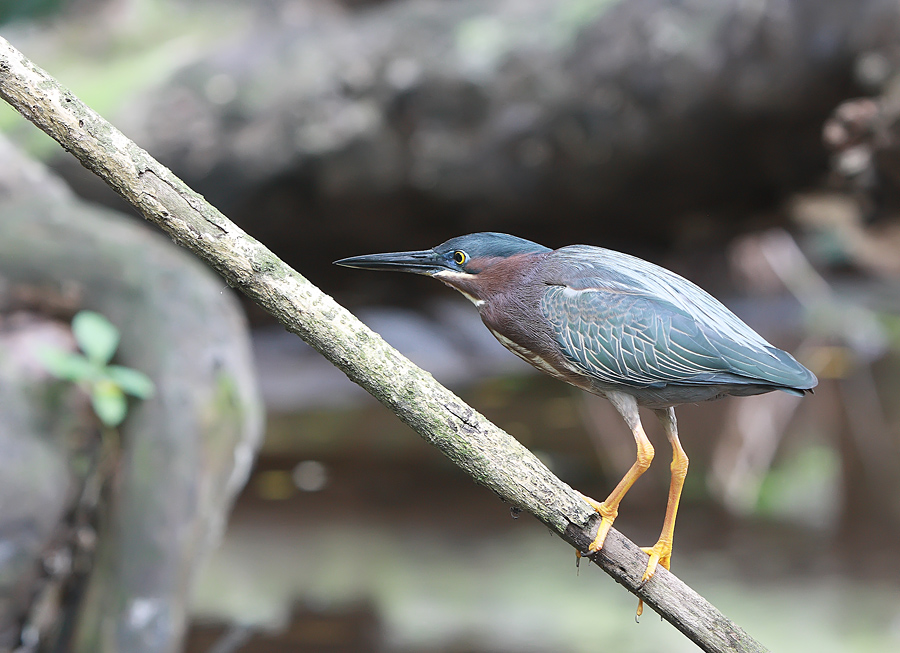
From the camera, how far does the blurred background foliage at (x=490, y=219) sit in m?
2.85

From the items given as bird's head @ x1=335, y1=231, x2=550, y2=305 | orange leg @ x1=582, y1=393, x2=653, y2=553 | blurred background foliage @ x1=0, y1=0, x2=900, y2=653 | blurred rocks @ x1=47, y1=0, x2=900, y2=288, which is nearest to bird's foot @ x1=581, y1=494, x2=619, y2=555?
orange leg @ x1=582, y1=393, x2=653, y2=553

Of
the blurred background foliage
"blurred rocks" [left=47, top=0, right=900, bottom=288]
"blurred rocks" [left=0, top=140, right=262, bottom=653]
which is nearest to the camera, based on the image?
"blurred rocks" [left=0, top=140, right=262, bottom=653]

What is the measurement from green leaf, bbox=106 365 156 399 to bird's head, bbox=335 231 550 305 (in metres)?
1.09

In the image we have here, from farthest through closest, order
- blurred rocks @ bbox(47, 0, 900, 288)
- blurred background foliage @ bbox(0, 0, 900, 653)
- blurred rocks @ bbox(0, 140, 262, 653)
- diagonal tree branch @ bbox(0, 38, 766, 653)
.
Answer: blurred rocks @ bbox(47, 0, 900, 288)
blurred background foliage @ bbox(0, 0, 900, 653)
blurred rocks @ bbox(0, 140, 262, 653)
diagonal tree branch @ bbox(0, 38, 766, 653)

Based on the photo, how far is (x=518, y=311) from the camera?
0.87 metres

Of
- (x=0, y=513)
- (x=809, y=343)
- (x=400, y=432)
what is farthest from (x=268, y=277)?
(x=809, y=343)

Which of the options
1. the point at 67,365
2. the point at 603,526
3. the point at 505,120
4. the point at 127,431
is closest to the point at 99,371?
the point at 67,365

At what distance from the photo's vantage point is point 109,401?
1.76m

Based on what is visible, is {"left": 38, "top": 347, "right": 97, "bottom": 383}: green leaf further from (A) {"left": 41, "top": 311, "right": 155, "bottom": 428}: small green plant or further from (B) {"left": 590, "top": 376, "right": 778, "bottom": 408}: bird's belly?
(B) {"left": 590, "top": 376, "right": 778, "bottom": 408}: bird's belly

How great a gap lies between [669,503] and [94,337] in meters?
1.30

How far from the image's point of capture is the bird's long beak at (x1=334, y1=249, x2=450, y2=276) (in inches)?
33.3

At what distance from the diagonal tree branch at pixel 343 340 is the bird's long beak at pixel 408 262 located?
0.22 ft

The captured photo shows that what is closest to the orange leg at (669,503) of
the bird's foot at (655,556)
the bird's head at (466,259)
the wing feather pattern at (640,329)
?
the bird's foot at (655,556)

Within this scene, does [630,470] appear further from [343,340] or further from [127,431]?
[127,431]
